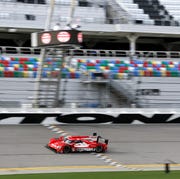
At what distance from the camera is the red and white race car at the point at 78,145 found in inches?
510

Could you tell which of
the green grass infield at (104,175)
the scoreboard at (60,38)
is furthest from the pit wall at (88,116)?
the green grass infield at (104,175)

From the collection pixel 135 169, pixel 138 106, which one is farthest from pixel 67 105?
pixel 135 169

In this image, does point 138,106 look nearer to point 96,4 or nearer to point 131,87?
point 131,87

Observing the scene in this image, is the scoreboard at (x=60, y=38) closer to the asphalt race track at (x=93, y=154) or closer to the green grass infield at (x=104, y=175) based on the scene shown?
the asphalt race track at (x=93, y=154)

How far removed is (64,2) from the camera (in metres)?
30.0

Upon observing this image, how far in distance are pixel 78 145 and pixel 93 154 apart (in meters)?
0.49

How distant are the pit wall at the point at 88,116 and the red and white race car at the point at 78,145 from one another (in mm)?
4639

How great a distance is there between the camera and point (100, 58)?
1033 inches

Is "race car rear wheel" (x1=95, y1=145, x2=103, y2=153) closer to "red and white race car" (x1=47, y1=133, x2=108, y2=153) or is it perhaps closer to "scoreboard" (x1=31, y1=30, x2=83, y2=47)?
"red and white race car" (x1=47, y1=133, x2=108, y2=153)

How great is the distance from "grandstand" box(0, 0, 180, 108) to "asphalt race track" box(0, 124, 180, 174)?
1630mm

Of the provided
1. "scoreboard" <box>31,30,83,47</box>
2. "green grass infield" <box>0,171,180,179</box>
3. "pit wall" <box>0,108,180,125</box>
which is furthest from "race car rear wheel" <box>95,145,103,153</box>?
"scoreboard" <box>31,30,83,47</box>

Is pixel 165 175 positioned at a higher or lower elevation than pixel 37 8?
lower

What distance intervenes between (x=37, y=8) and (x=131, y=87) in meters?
10.8

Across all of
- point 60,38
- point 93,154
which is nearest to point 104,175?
point 93,154
